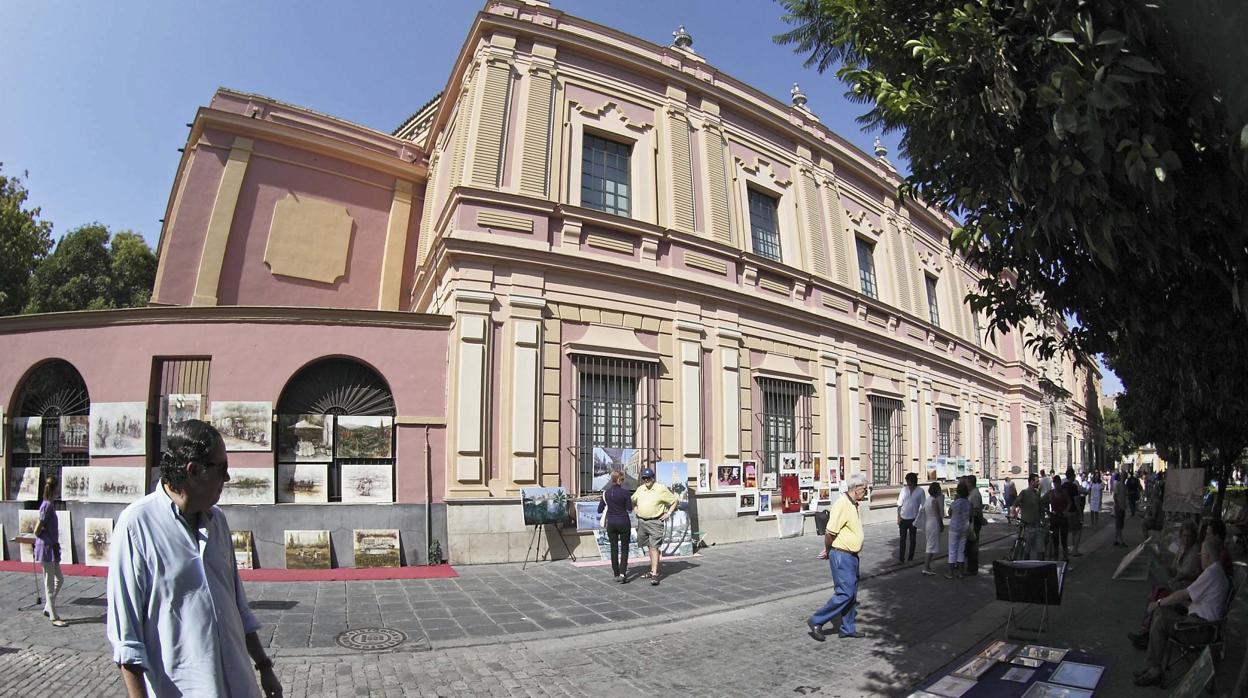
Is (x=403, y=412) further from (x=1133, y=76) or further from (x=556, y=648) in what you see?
(x=1133, y=76)

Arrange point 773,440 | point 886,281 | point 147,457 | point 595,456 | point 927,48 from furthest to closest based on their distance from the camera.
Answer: point 886,281
point 773,440
point 595,456
point 147,457
point 927,48

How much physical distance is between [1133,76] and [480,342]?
30.4 feet

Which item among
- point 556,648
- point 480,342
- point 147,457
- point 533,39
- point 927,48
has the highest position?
point 533,39

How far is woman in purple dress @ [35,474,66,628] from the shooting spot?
22.3 feet

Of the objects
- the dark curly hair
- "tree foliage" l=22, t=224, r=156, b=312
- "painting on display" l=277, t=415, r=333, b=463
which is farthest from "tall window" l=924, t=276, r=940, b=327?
"tree foliage" l=22, t=224, r=156, b=312

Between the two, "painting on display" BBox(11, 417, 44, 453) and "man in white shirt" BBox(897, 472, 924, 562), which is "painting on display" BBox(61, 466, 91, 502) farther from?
"man in white shirt" BBox(897, 472, 924, 562)

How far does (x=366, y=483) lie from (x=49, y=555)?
3900 mm

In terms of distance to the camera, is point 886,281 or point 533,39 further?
point 886,281

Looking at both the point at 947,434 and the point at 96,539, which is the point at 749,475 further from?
the point at 947,434

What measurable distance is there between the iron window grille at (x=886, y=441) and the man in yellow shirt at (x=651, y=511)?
10928mm

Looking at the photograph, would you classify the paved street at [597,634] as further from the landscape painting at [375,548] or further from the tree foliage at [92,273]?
the tree foliage at [92,273]

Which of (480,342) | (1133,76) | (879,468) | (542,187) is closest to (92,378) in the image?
(480,342)

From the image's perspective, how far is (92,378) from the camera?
10375 mm

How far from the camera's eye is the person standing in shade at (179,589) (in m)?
2.13
